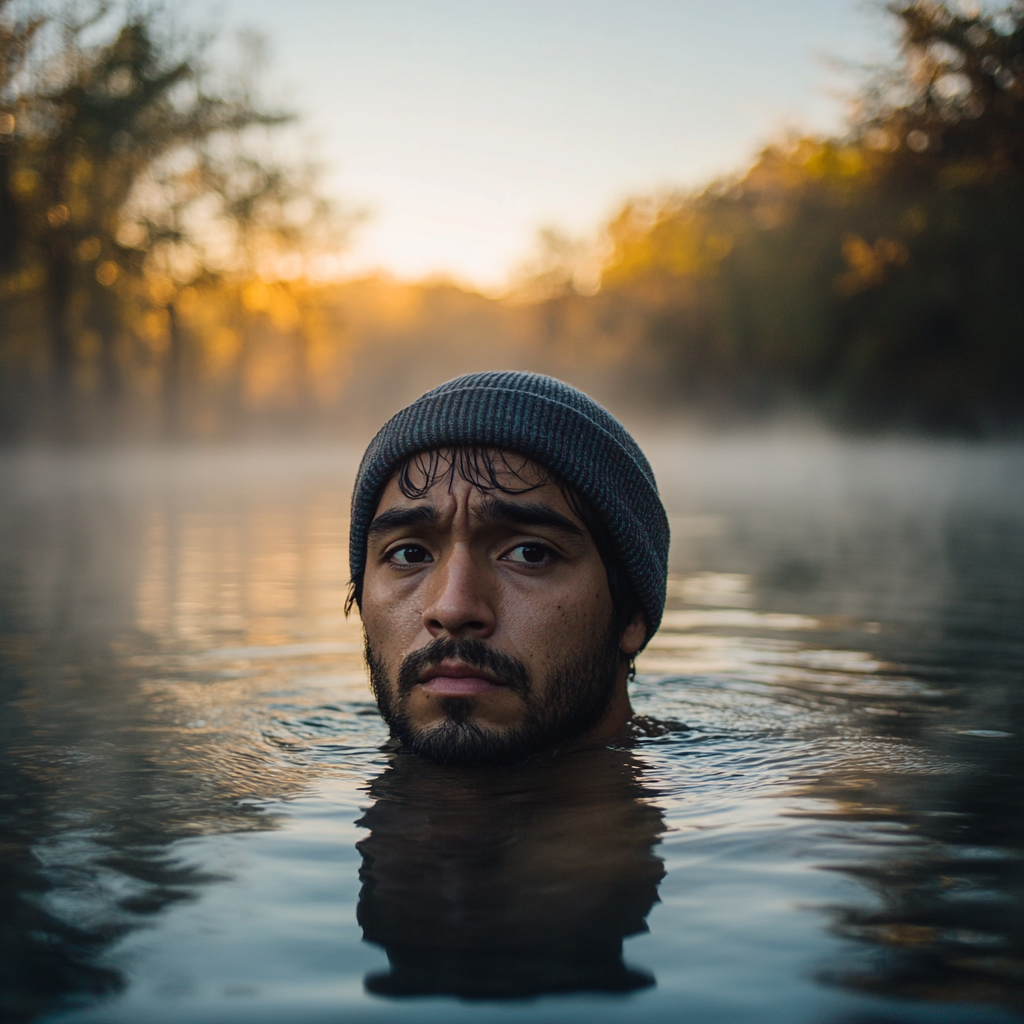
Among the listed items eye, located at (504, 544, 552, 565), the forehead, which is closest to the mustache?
eye, located at (504, 544, 552, 565)

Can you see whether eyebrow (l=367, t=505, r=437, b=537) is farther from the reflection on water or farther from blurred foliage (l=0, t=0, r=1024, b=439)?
blurred foliage (l=0, t=0, r=1024, b=439)

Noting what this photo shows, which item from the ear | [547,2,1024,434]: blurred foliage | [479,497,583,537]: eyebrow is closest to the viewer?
[479,497,583,537]: eyebrow

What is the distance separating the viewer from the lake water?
2172 mm

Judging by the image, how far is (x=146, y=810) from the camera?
3.44 m

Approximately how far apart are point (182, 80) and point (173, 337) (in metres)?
8.62

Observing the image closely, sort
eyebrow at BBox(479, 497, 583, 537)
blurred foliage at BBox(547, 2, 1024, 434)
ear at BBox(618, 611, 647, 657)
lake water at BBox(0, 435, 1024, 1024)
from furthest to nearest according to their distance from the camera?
blurred foliage at BBox(547, 2, 1024, 434) < ear at BBox(618, 611, 647, 657) < eyebrow at BBox(479, 497, 583, 537) < lake water at BBox(0, 435, 1024, 1024)

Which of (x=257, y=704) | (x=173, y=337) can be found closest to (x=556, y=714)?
(x=257, y=704)

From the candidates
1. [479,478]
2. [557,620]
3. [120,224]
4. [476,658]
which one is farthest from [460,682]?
[120,224]

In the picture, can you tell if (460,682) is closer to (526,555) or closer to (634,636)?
Result: (526,555)

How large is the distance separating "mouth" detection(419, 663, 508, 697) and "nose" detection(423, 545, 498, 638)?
102 mm

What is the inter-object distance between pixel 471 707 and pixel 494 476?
2.25 ft

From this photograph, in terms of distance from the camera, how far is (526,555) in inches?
143

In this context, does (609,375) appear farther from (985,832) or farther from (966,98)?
(985,832)

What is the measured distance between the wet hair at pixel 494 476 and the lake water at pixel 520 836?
0.72 meters
